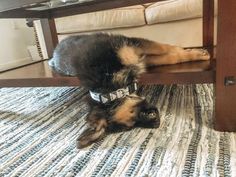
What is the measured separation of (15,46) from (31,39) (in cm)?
29

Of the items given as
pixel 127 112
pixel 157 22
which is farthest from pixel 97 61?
pixel 157 22

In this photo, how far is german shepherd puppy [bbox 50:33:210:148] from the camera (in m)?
0.89

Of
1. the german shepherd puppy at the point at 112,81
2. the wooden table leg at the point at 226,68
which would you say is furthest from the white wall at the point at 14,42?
the wooden table leg at the point at 226,68

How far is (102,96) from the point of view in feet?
3.01

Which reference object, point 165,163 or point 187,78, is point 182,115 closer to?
point 187,78

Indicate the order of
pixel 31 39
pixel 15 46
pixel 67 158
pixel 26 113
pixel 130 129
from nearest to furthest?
pixel 67 158 → pixel 130 129 → pixel 26 113 → pixel 15 46 → pixel 31 39

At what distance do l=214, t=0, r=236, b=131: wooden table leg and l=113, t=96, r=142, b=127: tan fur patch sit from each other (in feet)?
0.99

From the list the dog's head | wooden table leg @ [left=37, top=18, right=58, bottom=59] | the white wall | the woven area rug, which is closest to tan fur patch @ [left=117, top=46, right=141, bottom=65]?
the dog's head

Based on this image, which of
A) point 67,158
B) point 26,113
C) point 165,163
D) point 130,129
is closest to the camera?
point 165,163

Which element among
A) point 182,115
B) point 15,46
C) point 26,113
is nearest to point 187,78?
point 182,115

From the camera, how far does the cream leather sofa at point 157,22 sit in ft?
5.20

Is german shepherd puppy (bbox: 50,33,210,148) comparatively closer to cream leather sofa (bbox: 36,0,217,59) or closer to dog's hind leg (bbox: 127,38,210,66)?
dog's hind leg (bbox: 127,38,210,66)

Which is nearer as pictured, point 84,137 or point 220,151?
point 220,151

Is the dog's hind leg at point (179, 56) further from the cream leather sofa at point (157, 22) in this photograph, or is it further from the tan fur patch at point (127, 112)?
the cream leather sofa at point (157, 22)
